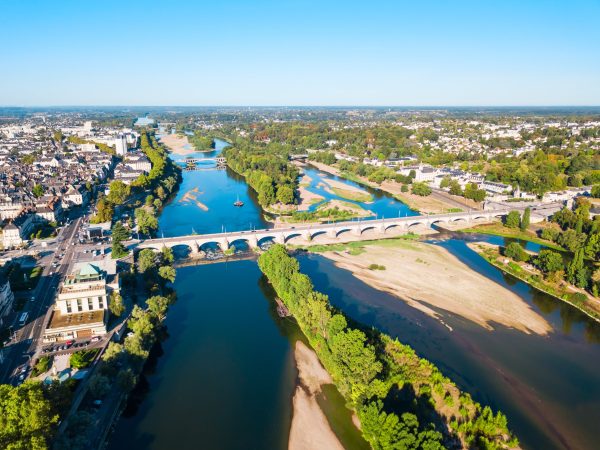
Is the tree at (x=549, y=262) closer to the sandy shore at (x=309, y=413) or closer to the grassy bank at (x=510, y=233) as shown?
the grassy bank at (x=510, y=233)

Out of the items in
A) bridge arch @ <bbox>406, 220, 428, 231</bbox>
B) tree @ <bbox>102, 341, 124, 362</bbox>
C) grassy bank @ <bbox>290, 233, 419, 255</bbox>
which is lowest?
grassy bank @ <bbox>290, 233, 419, 255</bbox>

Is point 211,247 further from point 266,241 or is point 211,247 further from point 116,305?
point 116,305

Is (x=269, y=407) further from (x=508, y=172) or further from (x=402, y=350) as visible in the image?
(x=508, y=172)

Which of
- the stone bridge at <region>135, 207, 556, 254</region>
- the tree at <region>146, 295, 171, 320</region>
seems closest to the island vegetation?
the stone bridge at <region>135, 207, 556, 254</region>

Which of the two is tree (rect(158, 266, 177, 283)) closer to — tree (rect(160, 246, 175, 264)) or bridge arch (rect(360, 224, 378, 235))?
tree (rect(160, 246, 175, 264))

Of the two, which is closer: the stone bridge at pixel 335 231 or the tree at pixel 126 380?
the tree at pixel 126 380

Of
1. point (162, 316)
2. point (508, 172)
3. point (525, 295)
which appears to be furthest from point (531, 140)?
→ point (162, 316)

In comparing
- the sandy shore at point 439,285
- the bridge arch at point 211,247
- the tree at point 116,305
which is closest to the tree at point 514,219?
the sandy shore at point 439,285
